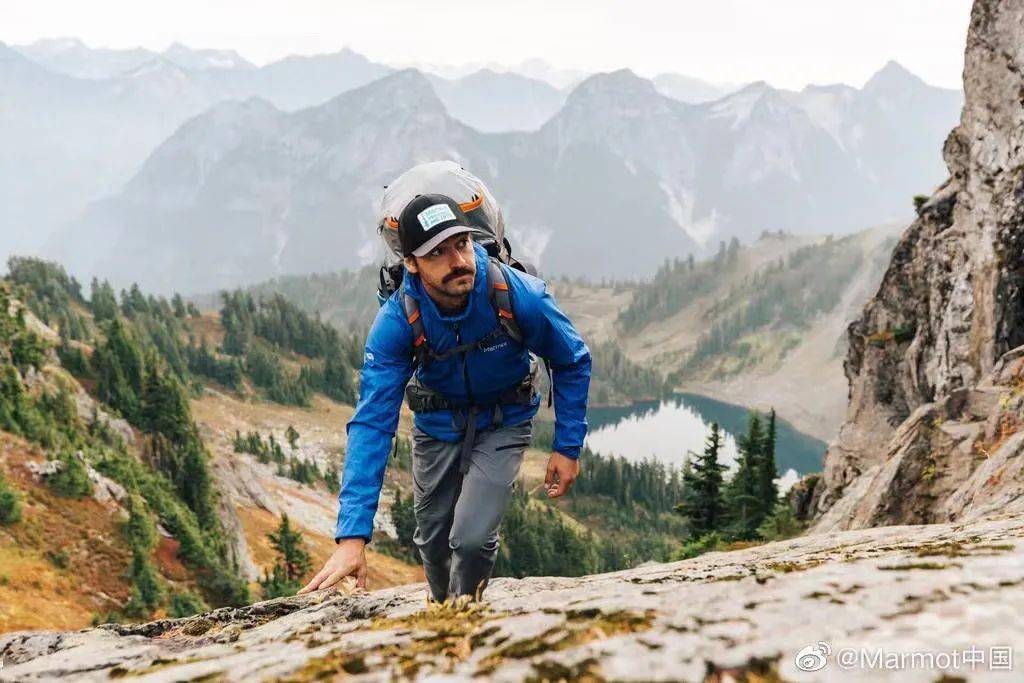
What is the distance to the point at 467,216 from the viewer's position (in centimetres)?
746

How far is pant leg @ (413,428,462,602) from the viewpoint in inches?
297

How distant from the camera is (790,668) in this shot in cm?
296

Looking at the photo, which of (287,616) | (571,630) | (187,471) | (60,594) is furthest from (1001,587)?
(187,471)

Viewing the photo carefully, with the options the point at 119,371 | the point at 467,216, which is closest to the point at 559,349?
the point at 467,216

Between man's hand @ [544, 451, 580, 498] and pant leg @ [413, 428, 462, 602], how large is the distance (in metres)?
1.05

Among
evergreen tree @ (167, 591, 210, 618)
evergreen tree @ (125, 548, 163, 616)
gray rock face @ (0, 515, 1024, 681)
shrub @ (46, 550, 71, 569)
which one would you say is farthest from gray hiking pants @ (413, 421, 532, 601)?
evergreen tree @ (167, 591, 210, 618)

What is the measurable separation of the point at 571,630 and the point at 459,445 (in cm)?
388

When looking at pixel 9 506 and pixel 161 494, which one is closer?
pixel 9 506

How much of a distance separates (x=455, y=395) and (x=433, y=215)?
6.81 feet

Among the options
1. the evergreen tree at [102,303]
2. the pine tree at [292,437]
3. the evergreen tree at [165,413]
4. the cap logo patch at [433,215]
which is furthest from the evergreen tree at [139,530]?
the evergreen tree at [102,303]

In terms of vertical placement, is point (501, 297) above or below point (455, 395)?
above

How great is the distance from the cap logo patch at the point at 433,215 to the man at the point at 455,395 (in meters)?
0.01

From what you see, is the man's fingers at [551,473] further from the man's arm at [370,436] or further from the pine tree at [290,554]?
the pine tree at [290,554]

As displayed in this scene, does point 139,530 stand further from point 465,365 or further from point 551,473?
point 465,365
